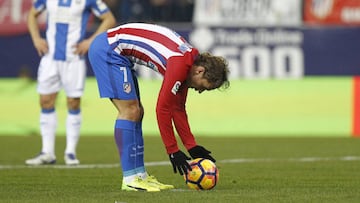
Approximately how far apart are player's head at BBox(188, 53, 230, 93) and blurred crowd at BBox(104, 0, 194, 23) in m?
13.0

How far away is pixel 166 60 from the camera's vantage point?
396 inches

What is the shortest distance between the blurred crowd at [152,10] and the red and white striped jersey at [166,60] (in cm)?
1232

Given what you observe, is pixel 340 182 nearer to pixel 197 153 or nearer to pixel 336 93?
pixel 197 153

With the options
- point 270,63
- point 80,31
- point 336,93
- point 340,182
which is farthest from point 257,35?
point 340,182

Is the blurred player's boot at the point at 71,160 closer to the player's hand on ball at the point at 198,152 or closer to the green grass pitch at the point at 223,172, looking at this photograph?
the green grass pitch at the point at 223,172

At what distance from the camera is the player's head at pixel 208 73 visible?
32.5 ft

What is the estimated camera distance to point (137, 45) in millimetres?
10438

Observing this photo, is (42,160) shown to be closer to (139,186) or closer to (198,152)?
(139,186)

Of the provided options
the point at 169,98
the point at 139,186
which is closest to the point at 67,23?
the point at 139,186

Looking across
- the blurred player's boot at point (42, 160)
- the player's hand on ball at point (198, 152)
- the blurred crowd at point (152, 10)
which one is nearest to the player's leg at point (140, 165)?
the player's hand on ball at point (198, 152)

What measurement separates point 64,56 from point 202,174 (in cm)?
438

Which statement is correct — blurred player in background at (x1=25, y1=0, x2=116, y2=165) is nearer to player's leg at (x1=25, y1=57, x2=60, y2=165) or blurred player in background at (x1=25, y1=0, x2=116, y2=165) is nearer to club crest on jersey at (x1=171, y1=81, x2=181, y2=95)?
player's leg at (x1=25, y1=57, x2=60, y2=165)

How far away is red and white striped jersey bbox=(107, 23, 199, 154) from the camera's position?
9.84 m

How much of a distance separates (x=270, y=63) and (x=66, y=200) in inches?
536
